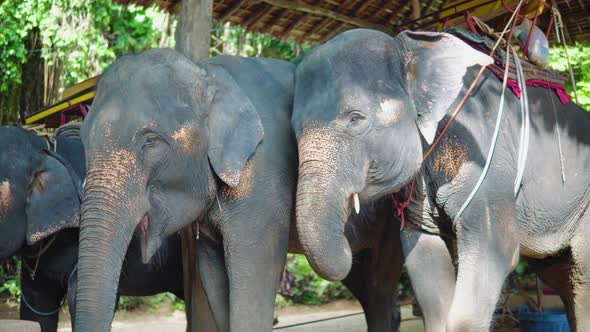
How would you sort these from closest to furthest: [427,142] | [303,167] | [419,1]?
1. [303,167]
2. [427,142]
3. [419,1]

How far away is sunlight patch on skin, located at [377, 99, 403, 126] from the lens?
4.23 metres

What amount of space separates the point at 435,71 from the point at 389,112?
1.19 feet

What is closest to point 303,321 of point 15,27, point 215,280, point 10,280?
point 10,280

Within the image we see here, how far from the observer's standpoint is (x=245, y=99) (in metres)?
4.58

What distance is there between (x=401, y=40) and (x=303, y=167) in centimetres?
97

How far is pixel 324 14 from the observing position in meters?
6.98

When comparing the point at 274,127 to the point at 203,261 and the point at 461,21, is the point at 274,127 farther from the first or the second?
the point at 461,21

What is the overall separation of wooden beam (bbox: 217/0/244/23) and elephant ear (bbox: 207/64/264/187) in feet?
6.93

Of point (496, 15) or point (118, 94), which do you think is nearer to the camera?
point (118, 94)

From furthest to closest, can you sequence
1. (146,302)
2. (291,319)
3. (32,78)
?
(32,78) < (146,302) < (291,319)

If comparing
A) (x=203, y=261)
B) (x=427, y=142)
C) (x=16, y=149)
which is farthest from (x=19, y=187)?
(x=427, y=142)

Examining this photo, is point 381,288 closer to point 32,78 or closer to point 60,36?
point 60,36

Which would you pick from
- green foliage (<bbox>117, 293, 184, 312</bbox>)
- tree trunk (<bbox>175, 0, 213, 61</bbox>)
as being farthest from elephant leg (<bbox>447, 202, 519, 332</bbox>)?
green foliage (<bbox>117, 293, 184, 312</bbox>)

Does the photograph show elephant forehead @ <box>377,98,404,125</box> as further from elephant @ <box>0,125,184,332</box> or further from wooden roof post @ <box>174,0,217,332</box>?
elephant @ <box>0,125,184,332</box>
